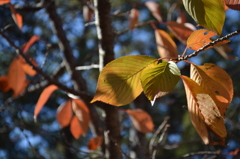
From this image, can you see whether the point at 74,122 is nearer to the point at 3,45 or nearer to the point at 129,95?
the point at 129,95

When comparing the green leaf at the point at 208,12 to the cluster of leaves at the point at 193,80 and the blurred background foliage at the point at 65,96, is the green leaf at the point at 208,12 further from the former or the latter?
the blurred background foliage at the point at 65,96

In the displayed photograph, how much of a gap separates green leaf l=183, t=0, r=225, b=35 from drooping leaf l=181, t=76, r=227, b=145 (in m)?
0.09

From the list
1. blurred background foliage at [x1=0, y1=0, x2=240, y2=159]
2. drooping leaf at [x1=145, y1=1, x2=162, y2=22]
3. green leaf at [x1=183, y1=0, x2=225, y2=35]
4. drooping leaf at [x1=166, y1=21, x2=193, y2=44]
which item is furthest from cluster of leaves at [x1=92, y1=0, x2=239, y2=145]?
blurred background foliage at [x1=0, y1=0, x2=240, y2=159]

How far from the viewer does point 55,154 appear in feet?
9.41

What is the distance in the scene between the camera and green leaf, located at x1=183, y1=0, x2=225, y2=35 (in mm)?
397

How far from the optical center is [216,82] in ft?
1.51

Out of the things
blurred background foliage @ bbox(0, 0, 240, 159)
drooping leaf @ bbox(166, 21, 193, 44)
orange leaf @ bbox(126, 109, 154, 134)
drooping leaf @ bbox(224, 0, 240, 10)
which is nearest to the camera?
drooping leaf @ bbox(224, 0, 240, 10)

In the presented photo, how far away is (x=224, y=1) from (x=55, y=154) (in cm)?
276

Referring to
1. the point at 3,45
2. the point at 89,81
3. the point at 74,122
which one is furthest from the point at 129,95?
the point at 89,81

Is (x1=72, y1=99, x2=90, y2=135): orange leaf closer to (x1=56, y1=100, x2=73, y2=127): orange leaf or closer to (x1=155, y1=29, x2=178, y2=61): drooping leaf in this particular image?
(x1=56, y1=100, x2=73, y2=127): orange leaf

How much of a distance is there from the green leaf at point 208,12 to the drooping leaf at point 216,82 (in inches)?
3.1

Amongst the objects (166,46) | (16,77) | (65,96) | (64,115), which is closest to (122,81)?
(166,46)

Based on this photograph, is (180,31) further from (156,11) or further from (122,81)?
(122,81)

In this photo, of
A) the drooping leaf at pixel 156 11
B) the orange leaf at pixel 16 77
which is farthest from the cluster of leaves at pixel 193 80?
the drooping leaf at pixel 156 11
